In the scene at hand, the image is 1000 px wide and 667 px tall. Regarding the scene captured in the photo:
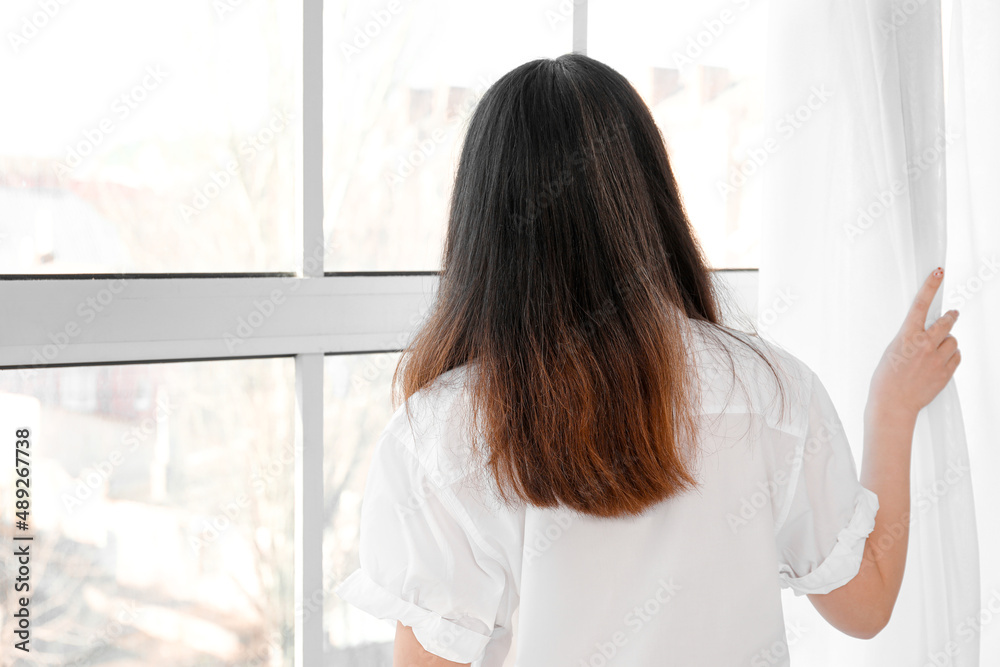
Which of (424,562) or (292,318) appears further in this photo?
(292,318)

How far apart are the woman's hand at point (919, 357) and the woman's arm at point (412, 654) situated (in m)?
0.58

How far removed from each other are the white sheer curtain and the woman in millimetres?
349

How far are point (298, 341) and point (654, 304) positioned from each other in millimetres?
499

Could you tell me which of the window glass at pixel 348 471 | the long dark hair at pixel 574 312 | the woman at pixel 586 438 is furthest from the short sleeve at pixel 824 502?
the window glass at pixel 348 471

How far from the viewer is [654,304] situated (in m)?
0.67

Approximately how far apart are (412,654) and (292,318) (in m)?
0.45

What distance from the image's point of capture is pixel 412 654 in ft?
2.33

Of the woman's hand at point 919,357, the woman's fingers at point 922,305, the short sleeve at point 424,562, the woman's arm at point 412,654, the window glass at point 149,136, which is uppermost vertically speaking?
the window glass at point 149,136

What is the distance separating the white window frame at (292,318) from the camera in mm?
845

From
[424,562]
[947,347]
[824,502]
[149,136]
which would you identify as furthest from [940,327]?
[149,136]

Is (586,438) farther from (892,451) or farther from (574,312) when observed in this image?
(892,451)

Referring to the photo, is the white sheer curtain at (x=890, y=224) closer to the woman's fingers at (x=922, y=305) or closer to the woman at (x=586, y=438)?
the woman's fingers at (x=922, y=305)

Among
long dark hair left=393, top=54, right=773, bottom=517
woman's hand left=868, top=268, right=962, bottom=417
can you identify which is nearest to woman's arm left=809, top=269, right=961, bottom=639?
woman's hand left=868, top=268, right=962, bottom=417

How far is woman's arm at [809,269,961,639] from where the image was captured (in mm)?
793
